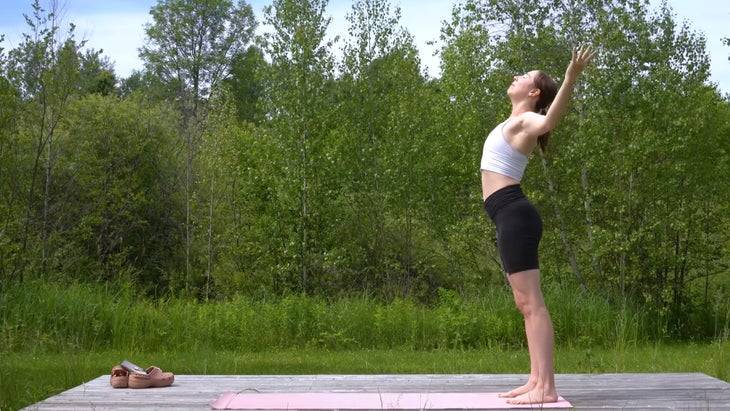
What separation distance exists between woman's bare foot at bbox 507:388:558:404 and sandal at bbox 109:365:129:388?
6.88 feet

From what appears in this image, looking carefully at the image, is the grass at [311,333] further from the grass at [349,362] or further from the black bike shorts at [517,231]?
the black bike shorts at [517,231]

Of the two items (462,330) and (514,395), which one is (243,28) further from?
(514,395)

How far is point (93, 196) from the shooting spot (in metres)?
17.8

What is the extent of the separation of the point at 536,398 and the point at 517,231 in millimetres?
800

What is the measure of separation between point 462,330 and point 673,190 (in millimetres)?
4430

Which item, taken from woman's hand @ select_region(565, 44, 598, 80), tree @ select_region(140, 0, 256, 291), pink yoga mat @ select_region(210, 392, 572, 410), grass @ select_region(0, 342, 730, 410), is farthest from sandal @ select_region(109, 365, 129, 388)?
tree @ select_region(140, 0, 256, 291)

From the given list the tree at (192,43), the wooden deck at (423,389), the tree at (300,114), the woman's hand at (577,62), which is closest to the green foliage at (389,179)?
the tree at (300,114)

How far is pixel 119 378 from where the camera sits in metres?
4.75

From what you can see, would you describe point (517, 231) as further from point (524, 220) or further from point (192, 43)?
point (192, 43)

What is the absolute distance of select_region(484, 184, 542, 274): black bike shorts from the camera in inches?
163

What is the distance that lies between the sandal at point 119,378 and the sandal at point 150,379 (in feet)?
0.12

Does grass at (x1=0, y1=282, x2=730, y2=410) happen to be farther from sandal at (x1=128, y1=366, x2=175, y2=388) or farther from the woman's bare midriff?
the woman's bare midriff

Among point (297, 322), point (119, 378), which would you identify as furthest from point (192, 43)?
point (119, 378)

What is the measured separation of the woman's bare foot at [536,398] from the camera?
412 cm
